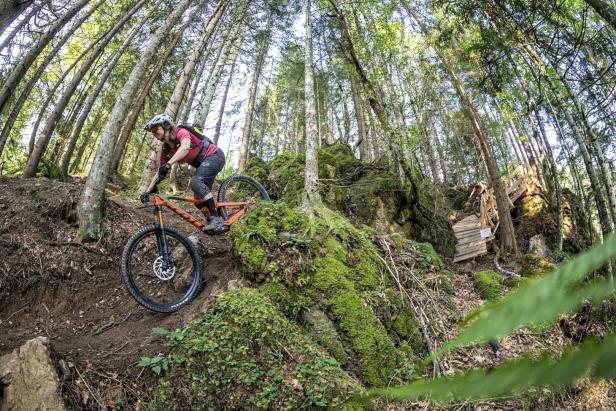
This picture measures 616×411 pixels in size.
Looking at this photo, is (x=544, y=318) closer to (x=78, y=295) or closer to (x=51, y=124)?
(x=78, y=295)

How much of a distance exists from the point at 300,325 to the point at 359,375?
82 centimetres

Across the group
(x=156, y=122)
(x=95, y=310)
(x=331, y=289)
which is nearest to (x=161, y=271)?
(x=95, y=310)

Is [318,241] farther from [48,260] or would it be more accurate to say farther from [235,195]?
[235,195]

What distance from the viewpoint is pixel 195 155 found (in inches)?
210

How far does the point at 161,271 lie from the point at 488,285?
5585 millimetres

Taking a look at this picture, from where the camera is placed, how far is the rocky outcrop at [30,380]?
8.88 ft

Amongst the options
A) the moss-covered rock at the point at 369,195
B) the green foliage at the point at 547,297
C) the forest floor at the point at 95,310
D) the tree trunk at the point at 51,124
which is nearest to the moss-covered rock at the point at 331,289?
the forest floor at the point at 95,310

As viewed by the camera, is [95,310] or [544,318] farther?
[95,310]

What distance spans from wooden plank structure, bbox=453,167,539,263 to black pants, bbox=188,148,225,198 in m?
7.94

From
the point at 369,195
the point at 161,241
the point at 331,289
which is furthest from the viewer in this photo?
the point at 369,195

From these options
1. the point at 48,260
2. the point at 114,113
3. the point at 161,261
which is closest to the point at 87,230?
the point at 48,260

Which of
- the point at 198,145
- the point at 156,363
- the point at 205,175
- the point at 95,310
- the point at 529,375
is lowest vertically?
the point at 156,363

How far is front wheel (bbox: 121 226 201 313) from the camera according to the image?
4.20m

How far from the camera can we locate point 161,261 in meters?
4.61
